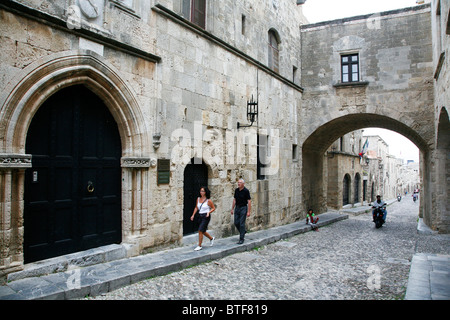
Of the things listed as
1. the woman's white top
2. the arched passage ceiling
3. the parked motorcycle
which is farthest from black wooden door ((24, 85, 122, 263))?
the parked motorcycle

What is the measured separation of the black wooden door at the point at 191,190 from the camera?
717 cm

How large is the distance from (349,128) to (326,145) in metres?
1.34

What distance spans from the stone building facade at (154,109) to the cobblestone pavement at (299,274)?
4.35 feet

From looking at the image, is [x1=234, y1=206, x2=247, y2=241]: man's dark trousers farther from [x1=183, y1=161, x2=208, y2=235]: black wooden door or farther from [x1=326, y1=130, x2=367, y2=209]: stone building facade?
[x1=326, y1=130, x2=367, y2=209]: stone building facade

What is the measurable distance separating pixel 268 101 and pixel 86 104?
6.08 meters

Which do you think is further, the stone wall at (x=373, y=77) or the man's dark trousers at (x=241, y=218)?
the stone wall at (x=373, y=77)

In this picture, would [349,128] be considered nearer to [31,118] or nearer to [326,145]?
[326,145]

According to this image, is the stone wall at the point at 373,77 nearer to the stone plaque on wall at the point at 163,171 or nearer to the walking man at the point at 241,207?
the walking man at the point at 241,207

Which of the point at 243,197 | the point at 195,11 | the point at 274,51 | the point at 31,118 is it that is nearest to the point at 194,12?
the point at 195,11

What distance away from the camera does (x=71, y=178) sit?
5094 millimetres

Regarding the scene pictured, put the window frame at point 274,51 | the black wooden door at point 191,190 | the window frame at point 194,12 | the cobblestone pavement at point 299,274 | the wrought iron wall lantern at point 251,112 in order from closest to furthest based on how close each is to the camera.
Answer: the cobblestone pavement at point 299,274 → the black wooden door at point 191,190 → the window frame at point 194,12 → the wrought iron wall lantern at point 251,112 → the window frame at point 274,51

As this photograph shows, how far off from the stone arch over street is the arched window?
292cm

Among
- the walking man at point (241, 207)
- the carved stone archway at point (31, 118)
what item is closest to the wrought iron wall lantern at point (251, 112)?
the walking man at point (241, 207)

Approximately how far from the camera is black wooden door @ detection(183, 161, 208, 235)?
7.17 m
